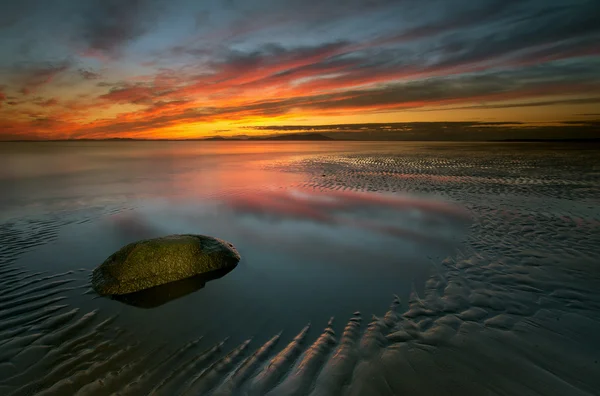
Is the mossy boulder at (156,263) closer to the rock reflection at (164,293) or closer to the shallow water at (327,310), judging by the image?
the rock reflection at (164,293)

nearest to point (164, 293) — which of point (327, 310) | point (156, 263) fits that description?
point (156, 263)

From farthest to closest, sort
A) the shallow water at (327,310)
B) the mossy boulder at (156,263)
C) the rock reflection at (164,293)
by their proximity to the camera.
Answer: the mossy boulder at (156,263)
the rock reflection at (164,293)
the shallow water at (327,310)

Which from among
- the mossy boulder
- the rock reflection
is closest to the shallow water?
the rock reflection

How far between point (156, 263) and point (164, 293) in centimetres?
77

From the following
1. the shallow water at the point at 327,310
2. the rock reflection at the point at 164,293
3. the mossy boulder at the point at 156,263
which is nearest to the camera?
the shallow water at the point at 327,310

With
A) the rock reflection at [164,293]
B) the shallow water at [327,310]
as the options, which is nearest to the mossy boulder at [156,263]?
the rock reflection at [164,293]

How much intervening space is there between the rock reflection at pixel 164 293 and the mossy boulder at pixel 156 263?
0.12 m

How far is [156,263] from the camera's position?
20.9ft

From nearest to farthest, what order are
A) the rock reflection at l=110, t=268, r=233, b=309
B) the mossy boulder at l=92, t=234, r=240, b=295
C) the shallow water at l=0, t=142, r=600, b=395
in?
1. the shallow water at l=0, t=142, r=600, b=395
2. the rock reflection at l=110, t=268, r=233, b=309
3. the mossy boulder at l=92, t=234, r=240, b=295

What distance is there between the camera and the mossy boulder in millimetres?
6000

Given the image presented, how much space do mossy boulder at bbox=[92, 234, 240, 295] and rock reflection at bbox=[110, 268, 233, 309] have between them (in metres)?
0.12

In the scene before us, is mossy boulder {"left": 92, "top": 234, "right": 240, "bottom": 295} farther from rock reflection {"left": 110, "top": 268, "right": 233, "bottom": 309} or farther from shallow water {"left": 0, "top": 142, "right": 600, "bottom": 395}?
shallow water {"left": 0, "top": 142, "right": 600, "bottom": 395}

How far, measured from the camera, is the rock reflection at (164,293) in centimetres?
555

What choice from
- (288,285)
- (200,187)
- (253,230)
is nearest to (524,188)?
(253,230)
